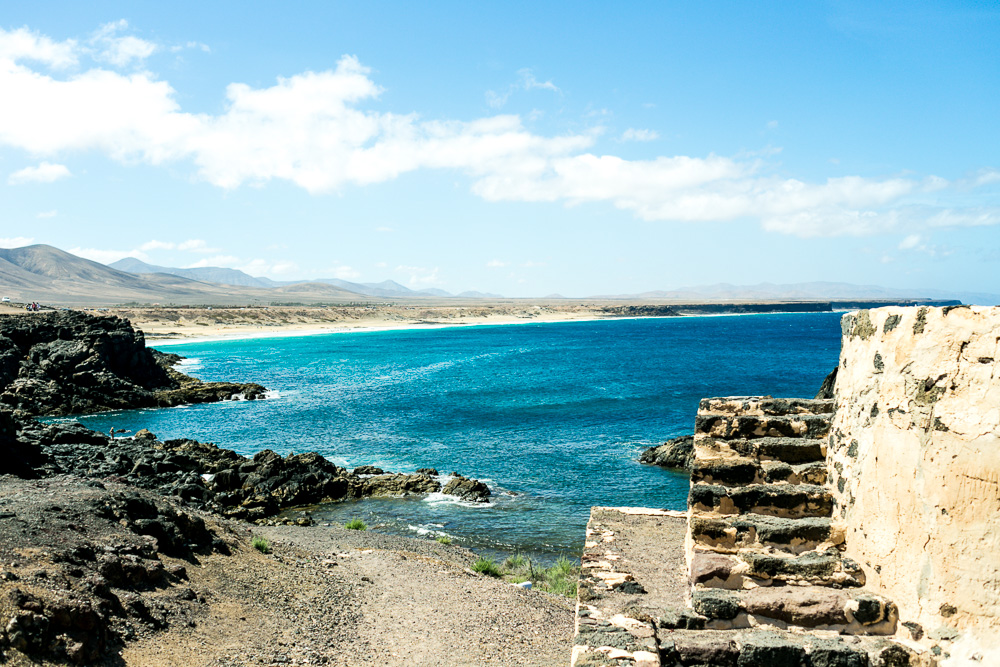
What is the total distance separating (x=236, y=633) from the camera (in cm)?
942

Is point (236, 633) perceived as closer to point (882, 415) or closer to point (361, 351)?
point (882, 415)

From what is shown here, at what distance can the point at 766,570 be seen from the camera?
5055mm

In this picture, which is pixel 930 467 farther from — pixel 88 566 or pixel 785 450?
pixel 88 566

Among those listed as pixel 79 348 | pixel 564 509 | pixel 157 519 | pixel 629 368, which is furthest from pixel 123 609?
pixel 629 368

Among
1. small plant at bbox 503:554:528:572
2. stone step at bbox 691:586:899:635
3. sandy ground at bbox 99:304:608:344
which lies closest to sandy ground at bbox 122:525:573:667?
small plant at bbox 503:554:528:572

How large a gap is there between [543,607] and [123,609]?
21.7 feet

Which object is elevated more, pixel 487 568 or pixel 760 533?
pixel 760 533

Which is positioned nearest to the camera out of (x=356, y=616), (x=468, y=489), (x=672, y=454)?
(x=356, y=616)

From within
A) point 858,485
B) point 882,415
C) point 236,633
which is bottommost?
point 236,633

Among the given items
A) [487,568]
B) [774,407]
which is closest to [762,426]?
[774,407]

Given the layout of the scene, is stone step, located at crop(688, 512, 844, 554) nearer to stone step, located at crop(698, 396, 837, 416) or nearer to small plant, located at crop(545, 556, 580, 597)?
stone step, located at crop(698, 396, 837, 416)

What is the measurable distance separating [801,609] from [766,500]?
3.68ft

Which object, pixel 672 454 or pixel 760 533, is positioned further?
pixel 672 454

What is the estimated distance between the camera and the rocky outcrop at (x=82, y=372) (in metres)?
36.5
